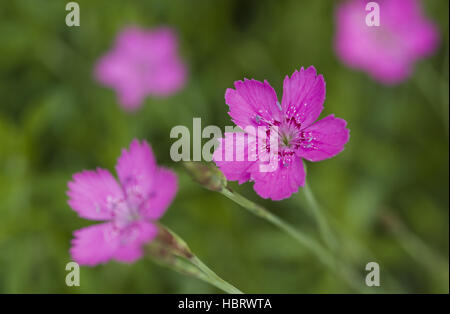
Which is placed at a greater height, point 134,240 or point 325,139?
point 325,139

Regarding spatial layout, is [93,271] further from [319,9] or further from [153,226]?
[319,9]

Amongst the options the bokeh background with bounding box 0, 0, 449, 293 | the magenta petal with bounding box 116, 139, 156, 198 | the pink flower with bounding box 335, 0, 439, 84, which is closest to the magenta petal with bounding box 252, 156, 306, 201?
the magenta petal with bounding box 116, 139, 156, 198

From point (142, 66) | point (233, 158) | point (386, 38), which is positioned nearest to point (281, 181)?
point (233, 158)

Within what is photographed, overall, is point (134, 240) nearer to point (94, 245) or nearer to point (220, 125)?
point (94, 245)

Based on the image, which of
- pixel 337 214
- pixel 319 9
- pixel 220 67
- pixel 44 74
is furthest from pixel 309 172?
pixel 44 74

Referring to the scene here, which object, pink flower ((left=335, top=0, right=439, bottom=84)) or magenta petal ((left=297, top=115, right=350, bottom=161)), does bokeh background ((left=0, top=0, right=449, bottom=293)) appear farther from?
magenta petal ((left=297, top=115, right=350, bottom=161))

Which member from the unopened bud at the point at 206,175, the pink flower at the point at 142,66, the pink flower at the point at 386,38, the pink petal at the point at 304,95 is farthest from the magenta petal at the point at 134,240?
the pink flower at the point at 386,38

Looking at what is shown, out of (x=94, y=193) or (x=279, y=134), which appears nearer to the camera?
(x=279, y=134)
